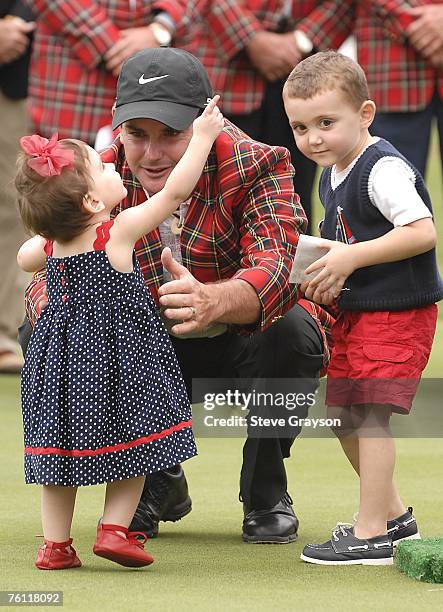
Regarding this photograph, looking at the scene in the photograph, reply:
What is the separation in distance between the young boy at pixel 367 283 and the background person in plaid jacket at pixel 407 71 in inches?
89.2

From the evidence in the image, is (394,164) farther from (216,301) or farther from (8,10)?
(8,10)

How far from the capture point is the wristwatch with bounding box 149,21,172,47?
6.62 metres

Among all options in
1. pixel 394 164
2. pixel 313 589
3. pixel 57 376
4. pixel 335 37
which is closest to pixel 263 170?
pixel 394 164

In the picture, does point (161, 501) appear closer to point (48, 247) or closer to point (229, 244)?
point (229, 244)

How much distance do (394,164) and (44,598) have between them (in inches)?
52.8

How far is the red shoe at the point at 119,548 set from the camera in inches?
150

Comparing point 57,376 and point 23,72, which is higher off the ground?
point 23,72

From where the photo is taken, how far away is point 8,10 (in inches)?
272

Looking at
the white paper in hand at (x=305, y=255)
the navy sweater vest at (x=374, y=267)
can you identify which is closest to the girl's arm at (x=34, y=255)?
the white paper in hand at (x=305, y=255)

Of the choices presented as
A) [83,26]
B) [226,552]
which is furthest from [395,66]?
[226,552]

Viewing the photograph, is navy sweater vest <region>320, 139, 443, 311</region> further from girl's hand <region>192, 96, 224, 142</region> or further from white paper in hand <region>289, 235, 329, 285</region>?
girl's hand <region>192, 96, 224, 142</region>

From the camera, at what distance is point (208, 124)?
404cm

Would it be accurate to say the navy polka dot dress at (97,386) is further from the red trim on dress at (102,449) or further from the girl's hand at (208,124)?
the girl's hand at (208,124)

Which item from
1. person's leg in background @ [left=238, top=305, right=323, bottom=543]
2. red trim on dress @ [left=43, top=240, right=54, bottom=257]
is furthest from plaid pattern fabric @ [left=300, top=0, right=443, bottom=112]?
red trim on dress @ [left=43, top=240, right=54, bottom=257]
